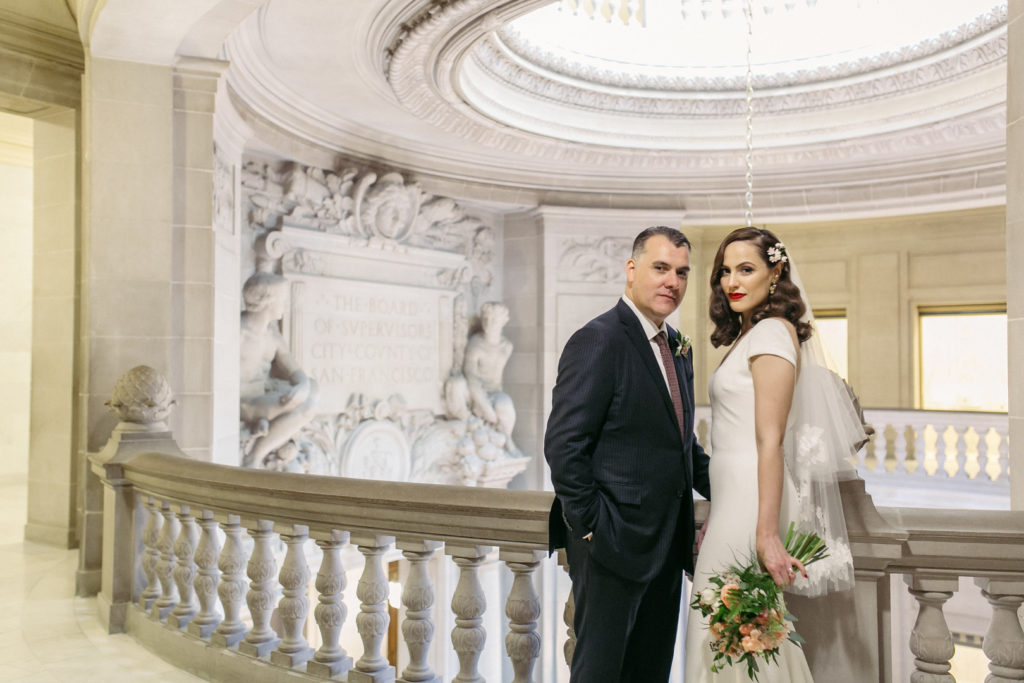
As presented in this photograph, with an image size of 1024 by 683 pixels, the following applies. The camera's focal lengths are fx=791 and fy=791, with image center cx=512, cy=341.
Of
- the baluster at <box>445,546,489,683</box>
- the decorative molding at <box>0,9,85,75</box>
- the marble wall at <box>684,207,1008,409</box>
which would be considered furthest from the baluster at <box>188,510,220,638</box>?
the marble wall at <box>684,207,1008,409</box>

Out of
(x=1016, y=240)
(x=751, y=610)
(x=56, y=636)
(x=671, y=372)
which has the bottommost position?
(x=56, y=636)

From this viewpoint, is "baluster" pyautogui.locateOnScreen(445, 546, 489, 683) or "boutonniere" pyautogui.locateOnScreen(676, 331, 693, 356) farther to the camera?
"baluster" pyautogui.locateOnScreen(445, 546, 489, 683)

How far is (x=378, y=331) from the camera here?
9.48m

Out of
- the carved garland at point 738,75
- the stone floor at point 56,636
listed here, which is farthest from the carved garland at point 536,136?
the stone floor at point 56,636

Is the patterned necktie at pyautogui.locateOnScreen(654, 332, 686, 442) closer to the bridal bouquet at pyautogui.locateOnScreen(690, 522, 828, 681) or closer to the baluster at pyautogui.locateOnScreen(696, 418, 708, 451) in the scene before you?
the bridal bouquet at pyautogui.locateOnScreen(690, 522, 828, 681)

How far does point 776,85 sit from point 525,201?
3470 mm

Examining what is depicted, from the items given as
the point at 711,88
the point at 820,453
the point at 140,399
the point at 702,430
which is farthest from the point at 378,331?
the point at 820,453

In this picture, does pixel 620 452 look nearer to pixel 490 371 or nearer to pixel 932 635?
pixel 932 635

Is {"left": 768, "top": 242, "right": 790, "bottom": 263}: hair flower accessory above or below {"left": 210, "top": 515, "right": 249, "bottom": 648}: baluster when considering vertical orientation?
above

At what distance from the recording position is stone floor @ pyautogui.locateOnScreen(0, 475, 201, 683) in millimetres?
3600

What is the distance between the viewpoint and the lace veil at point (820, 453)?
2.08m

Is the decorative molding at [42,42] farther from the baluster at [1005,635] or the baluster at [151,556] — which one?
the baluster at [1005,635]

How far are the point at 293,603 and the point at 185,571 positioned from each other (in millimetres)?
882

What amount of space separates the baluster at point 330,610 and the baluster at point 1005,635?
86.0 inches
